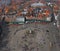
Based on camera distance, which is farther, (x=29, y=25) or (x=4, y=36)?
(x=29, y=25)

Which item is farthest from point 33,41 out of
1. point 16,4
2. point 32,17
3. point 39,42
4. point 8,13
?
point 16,4

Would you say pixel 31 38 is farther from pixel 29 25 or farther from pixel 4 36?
pixel 4 36

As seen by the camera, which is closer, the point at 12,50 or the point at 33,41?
the point at 12,50

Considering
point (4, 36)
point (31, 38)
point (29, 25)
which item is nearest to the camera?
point (31, 38)

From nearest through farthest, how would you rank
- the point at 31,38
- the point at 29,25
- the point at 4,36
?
1. the point at 31,38
2. the point at 4,36
3. the point at 29,25

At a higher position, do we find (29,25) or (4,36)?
(29,25)

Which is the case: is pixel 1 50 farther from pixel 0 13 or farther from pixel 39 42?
pixel 0 13

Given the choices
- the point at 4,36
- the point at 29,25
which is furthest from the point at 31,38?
the point at 4,36

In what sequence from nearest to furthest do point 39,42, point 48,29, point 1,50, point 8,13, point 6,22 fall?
point 1,50, point 39,42, point 48,29, point 6,22, point 8,13
